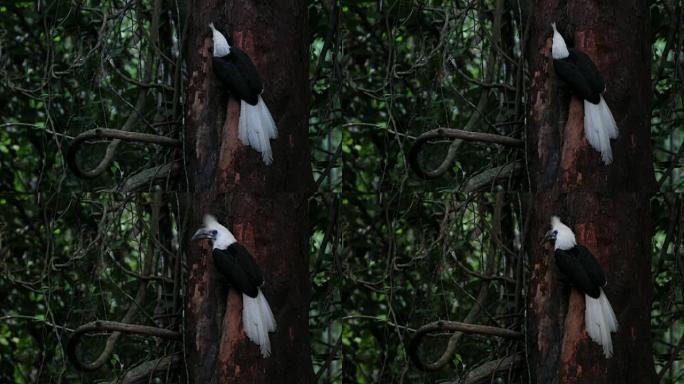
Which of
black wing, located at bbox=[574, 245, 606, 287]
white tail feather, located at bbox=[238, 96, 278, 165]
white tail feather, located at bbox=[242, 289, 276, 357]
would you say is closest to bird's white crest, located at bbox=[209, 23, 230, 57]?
white tail feather, located at bbox=[238, 96, 278, 165]

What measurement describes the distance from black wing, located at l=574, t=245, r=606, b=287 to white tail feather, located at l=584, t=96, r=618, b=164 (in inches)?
11.8

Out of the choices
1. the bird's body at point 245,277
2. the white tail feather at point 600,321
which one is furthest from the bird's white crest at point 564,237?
the bird's body at point 245,277

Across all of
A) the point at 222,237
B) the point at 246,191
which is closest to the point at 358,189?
the point at 246,191

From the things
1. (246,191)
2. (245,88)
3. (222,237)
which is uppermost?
(245,88)

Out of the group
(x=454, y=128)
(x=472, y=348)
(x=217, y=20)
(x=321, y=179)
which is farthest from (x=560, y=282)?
(x=217, y=20)

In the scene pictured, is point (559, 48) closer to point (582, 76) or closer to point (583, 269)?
point (582, 76)

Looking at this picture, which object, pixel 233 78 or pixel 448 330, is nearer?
pixel 233 78

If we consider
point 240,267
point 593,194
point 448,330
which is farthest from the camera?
point 448,330

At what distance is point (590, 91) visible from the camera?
3.03 meters

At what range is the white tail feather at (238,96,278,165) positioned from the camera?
3.03 m

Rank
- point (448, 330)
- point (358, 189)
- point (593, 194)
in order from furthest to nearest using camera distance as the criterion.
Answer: point (358, 189), point (448, 330), point (593, 194)

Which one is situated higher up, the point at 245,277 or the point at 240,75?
the point at 240,75

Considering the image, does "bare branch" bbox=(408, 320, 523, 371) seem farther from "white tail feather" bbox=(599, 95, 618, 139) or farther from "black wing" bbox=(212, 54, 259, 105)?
"black wing" bbox=(212, 54, 259, 105)

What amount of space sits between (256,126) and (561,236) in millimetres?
1006
